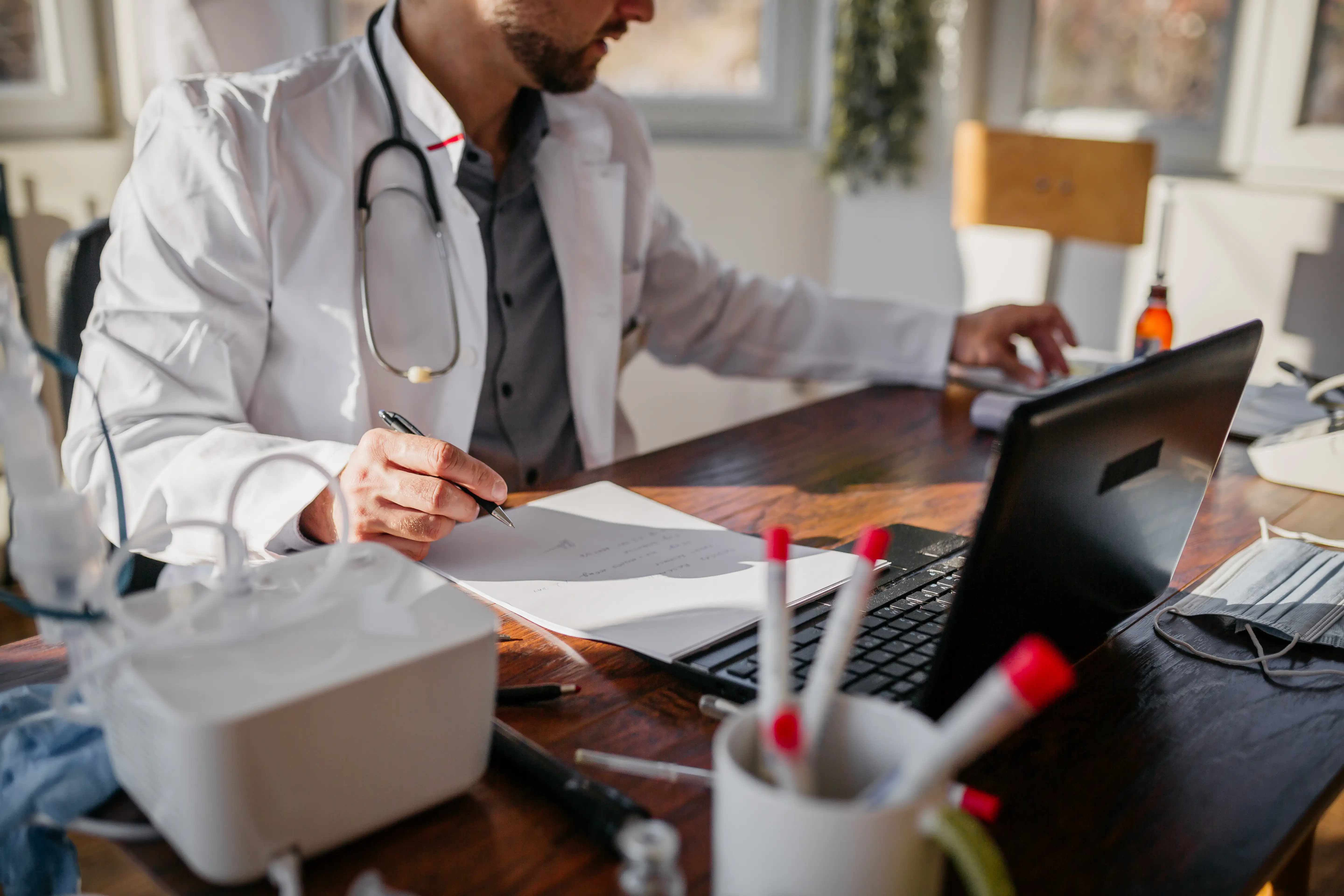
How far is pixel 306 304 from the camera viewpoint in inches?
47.9

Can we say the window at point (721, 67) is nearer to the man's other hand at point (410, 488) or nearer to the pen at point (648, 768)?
the man's other hand at point (410, 488)

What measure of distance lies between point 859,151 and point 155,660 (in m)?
2.64

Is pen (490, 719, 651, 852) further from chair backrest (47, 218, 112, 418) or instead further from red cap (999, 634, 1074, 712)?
chair backrest (47, 218, 112, 418)

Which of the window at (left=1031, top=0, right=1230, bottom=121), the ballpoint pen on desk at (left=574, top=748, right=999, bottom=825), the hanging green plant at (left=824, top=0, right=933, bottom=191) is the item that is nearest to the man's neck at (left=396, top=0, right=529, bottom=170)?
the ballpoint pen on desk at (left=574, top=748, right=999, bottom=825)

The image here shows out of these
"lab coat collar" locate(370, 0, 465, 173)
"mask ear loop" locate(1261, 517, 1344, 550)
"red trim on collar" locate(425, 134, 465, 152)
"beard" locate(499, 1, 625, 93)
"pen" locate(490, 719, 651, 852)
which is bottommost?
"mask ear loop" locate(1261, 517, 1344, 550)

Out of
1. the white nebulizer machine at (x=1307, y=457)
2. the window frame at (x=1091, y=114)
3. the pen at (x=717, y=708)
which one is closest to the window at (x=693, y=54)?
the window frame at (x=1091, y=114)

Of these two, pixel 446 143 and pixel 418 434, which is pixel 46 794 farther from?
pixel 446 143

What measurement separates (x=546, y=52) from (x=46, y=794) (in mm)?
1040

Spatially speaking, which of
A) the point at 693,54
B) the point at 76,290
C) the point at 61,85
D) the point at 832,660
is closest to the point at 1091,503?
the point at 832,660

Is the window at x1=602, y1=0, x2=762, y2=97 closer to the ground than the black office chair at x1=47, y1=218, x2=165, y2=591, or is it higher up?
higher up

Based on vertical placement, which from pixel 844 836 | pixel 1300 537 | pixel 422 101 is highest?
pixel 422 101

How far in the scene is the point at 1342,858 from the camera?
159 centimetres

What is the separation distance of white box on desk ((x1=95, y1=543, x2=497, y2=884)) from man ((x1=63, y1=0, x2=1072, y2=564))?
284 mm

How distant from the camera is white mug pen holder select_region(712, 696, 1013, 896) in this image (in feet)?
1.41
